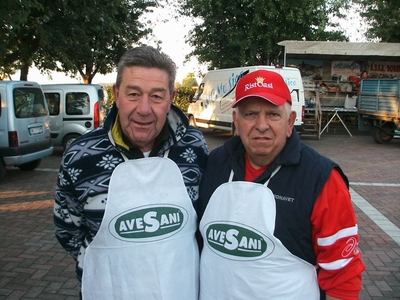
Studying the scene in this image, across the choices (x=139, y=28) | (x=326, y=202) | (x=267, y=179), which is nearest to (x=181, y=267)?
(x=267, y=179)

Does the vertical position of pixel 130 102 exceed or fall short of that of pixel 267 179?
it exceeds it

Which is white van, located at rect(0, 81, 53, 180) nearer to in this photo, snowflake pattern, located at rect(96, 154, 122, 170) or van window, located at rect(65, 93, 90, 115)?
van window, located at rect(65, 93, 90, 115)

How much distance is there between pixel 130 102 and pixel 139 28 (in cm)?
1855

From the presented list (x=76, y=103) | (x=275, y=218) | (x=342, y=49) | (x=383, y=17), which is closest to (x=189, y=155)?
(x=275, y=218)

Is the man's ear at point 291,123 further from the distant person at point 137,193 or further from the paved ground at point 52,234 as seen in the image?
the paved ground at point 52,234

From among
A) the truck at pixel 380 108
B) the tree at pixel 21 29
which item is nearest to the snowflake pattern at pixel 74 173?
the tree at pixel 21 29

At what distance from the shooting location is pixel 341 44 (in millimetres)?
17172

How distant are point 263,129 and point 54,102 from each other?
33.3 ft

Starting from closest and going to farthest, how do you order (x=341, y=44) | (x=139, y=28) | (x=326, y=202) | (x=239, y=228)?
(x=326, y=202)
(x=239, y=228)
(x=341, y=44)
(x=139, y=28)

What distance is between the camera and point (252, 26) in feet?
59.8

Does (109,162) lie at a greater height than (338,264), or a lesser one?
greater

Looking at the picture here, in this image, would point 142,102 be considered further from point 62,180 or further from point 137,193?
point 62,180

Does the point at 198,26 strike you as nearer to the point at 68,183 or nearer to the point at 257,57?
the point at 257,57

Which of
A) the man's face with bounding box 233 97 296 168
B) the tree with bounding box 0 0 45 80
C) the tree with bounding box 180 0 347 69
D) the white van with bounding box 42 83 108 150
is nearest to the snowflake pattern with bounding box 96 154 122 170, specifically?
the man's face with bounding box 233 97 296 168
